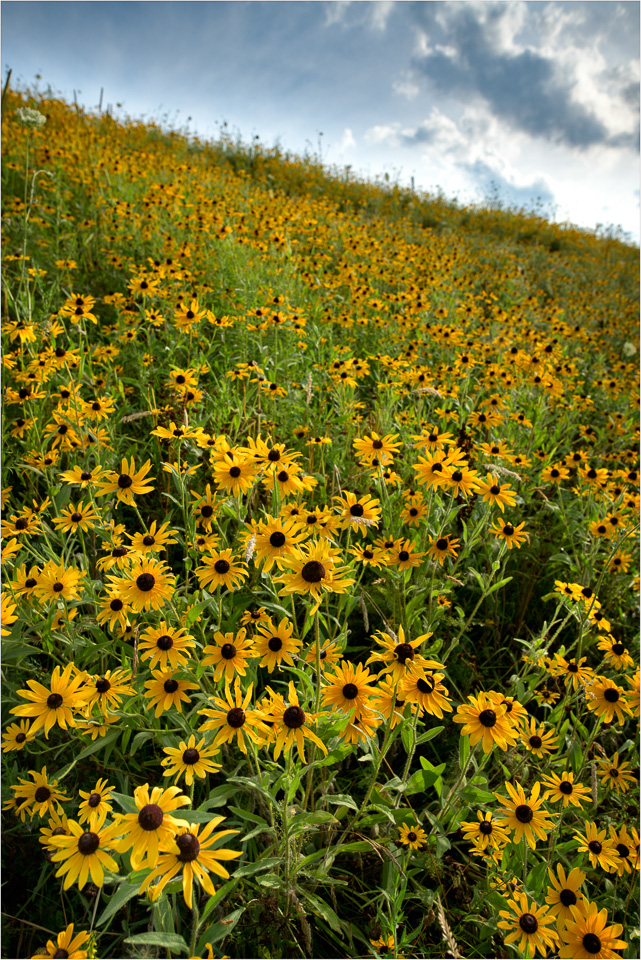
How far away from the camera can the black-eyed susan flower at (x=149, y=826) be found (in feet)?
2.68

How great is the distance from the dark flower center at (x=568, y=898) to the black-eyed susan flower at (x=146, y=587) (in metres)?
1.22

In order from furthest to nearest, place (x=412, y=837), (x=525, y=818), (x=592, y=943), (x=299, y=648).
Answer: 1. (x=299, y=648)
2. (x=412, y=837)
3. (x=525, y=818)
4. (x=592, y=943)

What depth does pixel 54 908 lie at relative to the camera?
1.35 metres

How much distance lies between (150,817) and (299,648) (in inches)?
28.5

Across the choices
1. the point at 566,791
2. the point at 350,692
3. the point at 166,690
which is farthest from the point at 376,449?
the point at 566,791

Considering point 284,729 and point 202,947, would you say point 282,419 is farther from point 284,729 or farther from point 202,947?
point 202,947

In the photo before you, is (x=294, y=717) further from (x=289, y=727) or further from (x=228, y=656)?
(x=228, y=656)

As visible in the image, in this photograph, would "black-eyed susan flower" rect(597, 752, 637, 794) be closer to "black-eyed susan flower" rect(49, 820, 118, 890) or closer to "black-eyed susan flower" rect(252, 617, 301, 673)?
"black-eyed susan flower" rect(252, 617, 301, 673)

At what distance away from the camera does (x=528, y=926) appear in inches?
43.5

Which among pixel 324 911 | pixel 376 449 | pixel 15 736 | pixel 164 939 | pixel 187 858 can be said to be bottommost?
pixel 324 911

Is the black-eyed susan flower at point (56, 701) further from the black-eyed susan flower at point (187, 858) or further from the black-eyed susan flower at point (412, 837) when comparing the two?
the black-eyed susan flower at point (412, 837)

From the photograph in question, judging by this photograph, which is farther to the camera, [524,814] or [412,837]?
[412,837]

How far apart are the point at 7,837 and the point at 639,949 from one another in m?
1.86

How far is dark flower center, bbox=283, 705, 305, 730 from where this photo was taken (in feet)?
3.58
